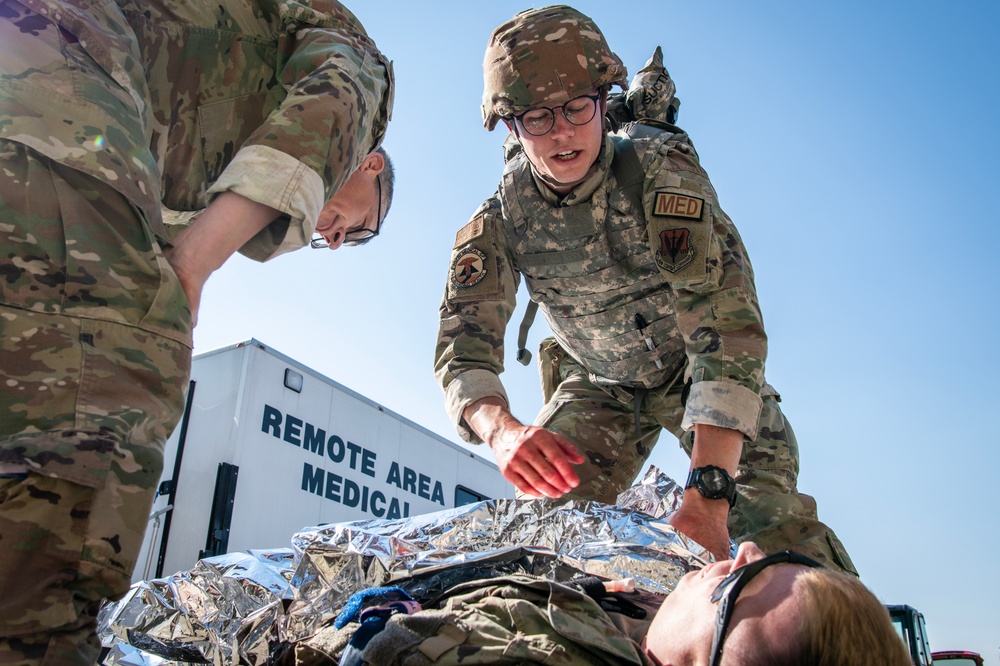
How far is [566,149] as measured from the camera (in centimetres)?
307

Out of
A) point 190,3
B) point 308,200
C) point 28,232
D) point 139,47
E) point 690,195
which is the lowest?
point 28,232

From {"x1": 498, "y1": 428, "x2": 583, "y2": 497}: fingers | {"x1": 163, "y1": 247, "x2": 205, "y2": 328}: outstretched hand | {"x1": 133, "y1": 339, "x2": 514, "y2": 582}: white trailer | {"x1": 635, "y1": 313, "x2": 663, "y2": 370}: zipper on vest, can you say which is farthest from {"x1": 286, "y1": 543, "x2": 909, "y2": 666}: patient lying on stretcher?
{"x1": 133, "y1": 339, "x2": 514, "y2": 582}: white trailer

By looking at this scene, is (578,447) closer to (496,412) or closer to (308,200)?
(496,412)

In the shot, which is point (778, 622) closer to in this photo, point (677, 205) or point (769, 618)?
point (769, 618)

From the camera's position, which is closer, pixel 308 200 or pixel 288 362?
pixel 308 200

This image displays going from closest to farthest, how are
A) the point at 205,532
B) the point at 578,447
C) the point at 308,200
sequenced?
the point at 308,200
the point at 578,447
the point at 205,532

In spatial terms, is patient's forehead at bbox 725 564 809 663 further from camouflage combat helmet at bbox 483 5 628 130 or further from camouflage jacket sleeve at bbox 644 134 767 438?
camouflage combat helmet at bbox 483 5 628 130

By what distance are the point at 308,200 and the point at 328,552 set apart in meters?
1.19

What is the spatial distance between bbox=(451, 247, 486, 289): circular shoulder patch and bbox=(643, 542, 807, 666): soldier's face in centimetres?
178

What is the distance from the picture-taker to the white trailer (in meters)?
4.30

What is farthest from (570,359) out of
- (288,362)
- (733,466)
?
(288,362)

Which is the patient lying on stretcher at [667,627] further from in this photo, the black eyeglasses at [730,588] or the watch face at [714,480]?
the watch face at [714,480]

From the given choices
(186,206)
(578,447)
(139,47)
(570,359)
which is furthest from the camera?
(570,359)

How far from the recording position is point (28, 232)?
1.15 m
